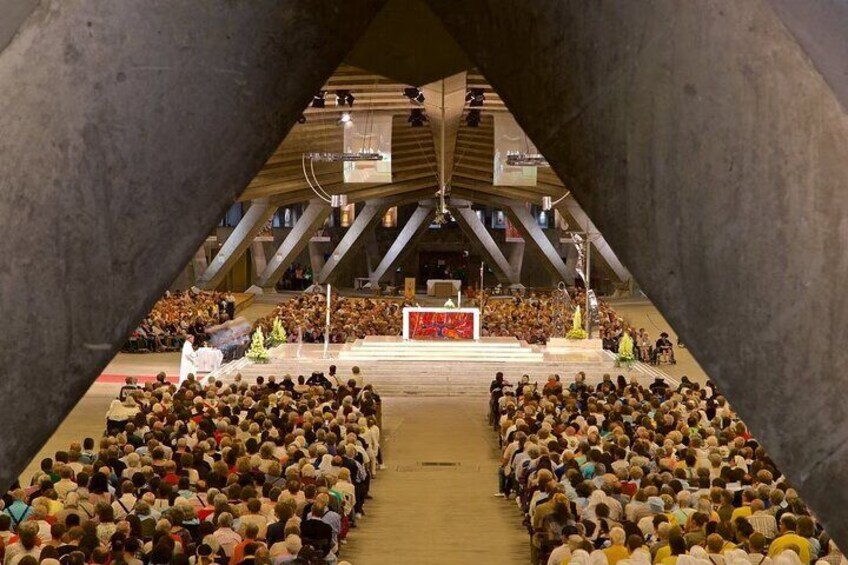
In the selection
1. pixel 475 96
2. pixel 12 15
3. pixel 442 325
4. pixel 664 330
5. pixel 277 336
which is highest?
pixel 475 96

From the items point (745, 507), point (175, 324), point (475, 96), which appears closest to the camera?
point (745, 507)

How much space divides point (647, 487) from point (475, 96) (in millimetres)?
17965

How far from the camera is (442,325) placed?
29000mm

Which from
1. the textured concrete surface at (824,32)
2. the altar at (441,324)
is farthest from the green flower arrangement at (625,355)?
the textured concrete surface at (824,32)

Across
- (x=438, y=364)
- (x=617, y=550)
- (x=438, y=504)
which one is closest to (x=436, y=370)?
(x=438, y=364)

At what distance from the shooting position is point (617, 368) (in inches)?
1058

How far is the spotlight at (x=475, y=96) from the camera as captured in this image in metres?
26.6

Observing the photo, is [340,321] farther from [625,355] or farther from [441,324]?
[625,355]

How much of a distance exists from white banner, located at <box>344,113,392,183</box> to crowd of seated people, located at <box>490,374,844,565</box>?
45.0ft

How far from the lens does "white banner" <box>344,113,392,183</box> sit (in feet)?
98.8

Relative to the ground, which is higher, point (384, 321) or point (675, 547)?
point (384, 321)

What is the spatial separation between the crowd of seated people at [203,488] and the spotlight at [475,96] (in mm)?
11761

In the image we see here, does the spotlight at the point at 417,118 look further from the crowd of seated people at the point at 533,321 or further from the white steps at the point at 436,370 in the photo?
the white steps at the point at 436,370

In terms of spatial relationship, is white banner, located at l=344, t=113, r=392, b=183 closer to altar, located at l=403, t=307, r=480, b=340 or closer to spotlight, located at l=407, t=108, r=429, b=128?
spotlight, located at l=407, t=108, r=429, b=128
